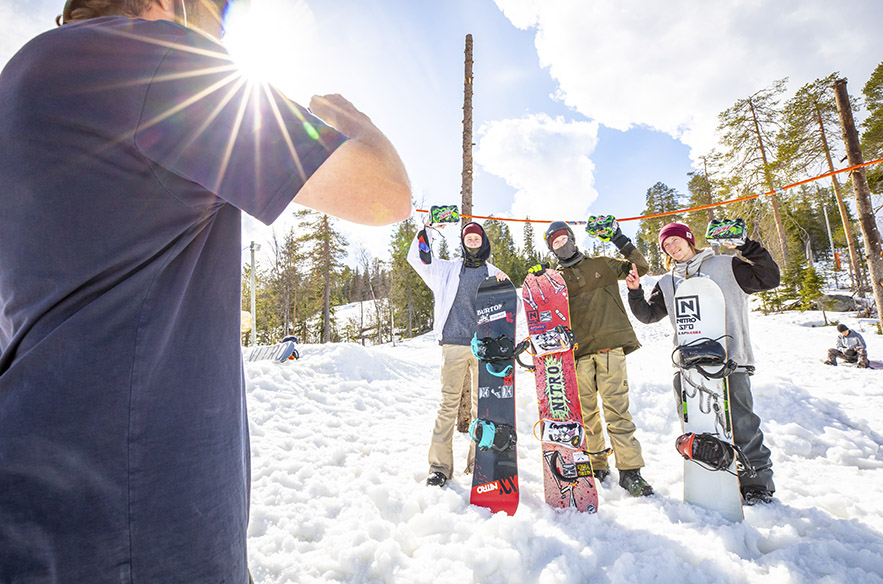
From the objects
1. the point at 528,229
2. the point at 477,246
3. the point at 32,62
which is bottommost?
the point at 32,62

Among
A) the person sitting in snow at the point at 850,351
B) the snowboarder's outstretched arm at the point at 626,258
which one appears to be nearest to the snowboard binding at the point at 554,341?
the snowboarder's outstretched arm at the point at 626,258

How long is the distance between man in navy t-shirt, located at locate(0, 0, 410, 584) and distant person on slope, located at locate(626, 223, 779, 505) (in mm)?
3770

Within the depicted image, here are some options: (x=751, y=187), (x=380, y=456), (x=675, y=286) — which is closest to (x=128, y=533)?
(x=380, y=456)

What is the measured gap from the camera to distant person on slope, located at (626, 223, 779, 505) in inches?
125

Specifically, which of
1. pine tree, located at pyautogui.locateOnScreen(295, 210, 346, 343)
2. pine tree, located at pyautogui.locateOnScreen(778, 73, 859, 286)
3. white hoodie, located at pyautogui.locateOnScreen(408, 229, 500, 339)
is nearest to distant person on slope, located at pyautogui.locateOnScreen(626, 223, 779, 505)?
white hoodie, located at pyautogui.locateOnScreen(408, 229, 500, 339)

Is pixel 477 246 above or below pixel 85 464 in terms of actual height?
above

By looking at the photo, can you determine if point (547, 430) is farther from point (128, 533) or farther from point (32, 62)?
point (32, 62)

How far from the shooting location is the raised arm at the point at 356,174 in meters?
0.74

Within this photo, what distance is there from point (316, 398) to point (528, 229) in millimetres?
45232

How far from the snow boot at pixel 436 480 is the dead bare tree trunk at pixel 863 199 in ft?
42.3

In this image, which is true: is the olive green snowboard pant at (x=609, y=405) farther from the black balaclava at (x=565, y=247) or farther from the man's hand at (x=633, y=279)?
the black balaclava at (x=565, y=247)

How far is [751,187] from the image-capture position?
18.9 meters

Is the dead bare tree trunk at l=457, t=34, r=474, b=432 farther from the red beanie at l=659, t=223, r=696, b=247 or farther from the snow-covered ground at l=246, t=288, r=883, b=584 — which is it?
the snow-covered ground at l=246, t=288, r=883, b=584

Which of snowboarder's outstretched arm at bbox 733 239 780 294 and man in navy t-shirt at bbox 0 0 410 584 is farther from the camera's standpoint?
snowboarder's outstretched arm at bbox 733 239 780 294
